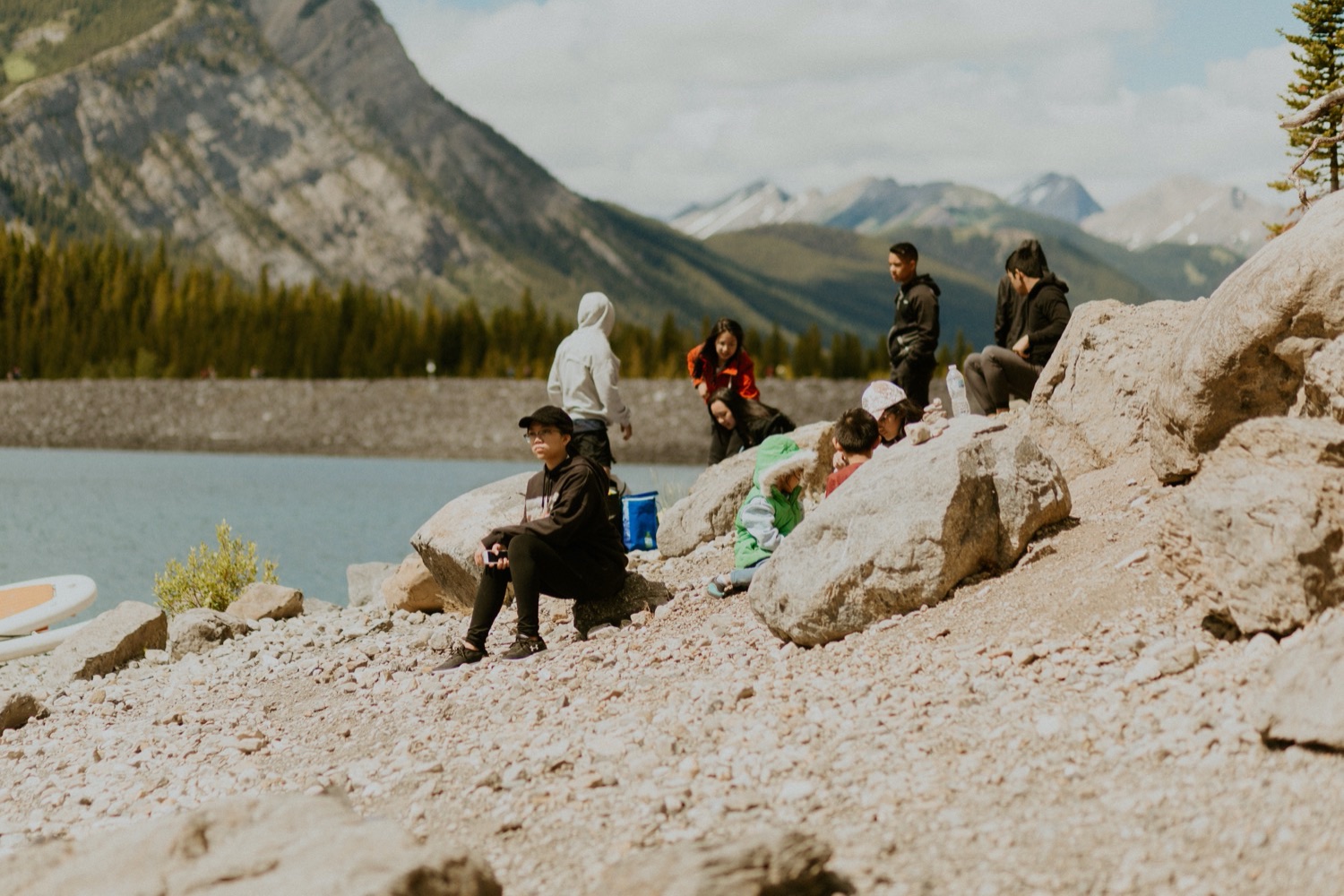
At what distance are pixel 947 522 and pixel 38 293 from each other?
9556 cm

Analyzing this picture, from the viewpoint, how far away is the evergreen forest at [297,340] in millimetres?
76125

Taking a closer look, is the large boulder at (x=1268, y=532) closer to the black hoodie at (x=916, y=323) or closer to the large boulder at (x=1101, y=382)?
the large boulder at (x=1101, y=382)

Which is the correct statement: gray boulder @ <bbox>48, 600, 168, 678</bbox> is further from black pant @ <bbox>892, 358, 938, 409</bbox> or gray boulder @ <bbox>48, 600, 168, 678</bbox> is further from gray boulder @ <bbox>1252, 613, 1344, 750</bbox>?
gray boulder @ <bbox>1252, 613, 1344, 750</bbox>

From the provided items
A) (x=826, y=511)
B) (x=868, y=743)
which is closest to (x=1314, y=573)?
(x=868, y=743)

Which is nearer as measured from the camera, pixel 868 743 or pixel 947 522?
pixel 868 743

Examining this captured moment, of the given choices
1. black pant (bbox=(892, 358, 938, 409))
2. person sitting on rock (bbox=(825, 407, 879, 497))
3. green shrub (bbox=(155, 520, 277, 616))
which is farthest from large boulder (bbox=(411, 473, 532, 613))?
green shrub (bbox=(155, 520, 277, 616))

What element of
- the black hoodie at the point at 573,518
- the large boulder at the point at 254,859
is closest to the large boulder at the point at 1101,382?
the black hoodie at the point at 573,518

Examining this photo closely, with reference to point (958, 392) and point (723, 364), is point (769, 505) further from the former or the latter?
point (958, 392)

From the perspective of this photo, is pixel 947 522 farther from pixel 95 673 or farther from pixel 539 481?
pixel 95 673

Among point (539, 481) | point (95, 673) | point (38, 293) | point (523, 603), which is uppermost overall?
point (38, 293)

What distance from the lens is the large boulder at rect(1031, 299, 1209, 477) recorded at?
11.0m

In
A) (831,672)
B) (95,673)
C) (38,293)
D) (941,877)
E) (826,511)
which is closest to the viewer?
(941,877)

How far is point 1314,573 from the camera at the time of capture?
6246 mm

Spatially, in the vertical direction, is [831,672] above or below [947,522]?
below
